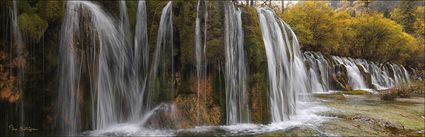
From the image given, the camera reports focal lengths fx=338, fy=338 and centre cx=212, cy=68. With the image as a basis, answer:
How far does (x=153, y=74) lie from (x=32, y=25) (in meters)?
3.13

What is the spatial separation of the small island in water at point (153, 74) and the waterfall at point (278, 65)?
0.14 ft

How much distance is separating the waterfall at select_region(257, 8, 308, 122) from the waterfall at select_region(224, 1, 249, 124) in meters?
0.86

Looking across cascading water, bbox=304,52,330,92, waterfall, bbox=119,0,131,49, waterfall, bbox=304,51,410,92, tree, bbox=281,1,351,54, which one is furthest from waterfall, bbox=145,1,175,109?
tree, bbox=281,1,351,54

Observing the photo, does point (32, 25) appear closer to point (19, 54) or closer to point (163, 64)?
point (19, 54)

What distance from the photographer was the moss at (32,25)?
754 centimetres

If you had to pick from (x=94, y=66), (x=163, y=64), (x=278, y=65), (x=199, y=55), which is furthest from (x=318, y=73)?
(x=94, y=66)

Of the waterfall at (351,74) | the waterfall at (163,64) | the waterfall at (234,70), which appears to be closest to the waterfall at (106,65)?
the waterfall at (163,64)

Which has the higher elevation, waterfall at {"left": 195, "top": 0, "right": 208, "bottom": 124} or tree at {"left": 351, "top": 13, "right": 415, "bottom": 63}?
tree at {"left": 351, "top": 13, "right": 415, "bottom": 63}

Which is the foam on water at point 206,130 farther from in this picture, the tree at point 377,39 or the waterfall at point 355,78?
the tree at point 377,39

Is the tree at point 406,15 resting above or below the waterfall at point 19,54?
above

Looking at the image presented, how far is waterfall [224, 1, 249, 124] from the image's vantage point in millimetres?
9445

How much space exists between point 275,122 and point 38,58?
21.1ft

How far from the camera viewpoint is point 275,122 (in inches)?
384

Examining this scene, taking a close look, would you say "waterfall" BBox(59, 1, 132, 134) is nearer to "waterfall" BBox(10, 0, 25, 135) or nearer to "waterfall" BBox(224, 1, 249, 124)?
"waterfall" BBox(10, 0, 25, 135)
